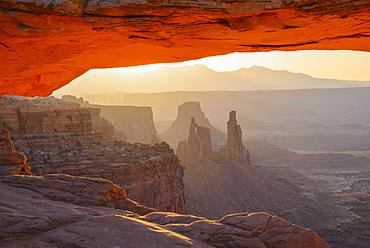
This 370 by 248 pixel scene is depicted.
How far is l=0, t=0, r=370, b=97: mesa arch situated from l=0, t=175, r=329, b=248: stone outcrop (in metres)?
4.37

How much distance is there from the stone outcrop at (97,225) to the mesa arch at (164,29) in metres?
4.37

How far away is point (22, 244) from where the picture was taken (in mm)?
8336

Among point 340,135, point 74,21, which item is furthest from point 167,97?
point 74,21

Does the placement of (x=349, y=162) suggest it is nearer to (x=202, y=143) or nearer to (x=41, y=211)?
(x=202, y=143)

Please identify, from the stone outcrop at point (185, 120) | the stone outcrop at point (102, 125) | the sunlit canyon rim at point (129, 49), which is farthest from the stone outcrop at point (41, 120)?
the stone outcrop at point (185, 120)

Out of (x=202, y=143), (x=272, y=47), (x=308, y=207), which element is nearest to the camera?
(x=272, y=47)

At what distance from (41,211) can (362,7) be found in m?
9.37

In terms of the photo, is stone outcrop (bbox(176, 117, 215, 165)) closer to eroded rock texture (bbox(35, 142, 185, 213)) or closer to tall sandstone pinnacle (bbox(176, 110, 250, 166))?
tall sandstone pinnacle (bbox(176, 110, 250, 166))

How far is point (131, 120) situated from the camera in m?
75.1

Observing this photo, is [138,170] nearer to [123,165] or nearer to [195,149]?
[123,165]

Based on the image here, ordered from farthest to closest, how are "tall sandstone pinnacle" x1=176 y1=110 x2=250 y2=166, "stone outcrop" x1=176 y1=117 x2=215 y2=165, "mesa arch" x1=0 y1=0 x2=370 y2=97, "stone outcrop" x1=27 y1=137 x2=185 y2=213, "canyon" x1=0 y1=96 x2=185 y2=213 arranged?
"tall sandstone pinnacle" x1=176 y1=110 x2=250 y2=166, "stone outcrop" x1=176 y1=117 x2=215 y2=165, "canyon" x1=0 y1=96 x2=185 y2=213, "stone outcrop" x1=27 y1=137 x2=185 y2=213, "mesa arch" x1=0 y1=0 x2=370 y2=97

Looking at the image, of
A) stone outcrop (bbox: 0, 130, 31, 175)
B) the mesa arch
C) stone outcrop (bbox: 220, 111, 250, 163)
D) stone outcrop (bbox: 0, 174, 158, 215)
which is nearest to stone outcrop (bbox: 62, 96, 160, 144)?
stone outcrop (bbox: 220, 111, 250, 163)

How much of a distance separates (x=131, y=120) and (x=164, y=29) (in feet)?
217

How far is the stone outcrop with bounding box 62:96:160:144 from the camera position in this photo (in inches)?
2859
